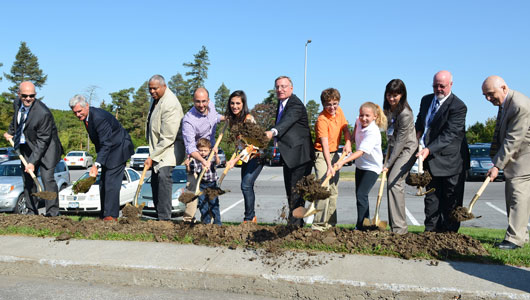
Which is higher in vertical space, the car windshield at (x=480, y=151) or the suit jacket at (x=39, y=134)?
the suit jacket at (x=39, y=134)

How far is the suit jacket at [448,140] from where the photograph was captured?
16.5 feet

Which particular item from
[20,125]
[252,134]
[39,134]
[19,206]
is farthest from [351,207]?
[19,206]

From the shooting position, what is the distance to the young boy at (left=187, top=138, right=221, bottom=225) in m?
5.69

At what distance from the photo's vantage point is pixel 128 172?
1184cm

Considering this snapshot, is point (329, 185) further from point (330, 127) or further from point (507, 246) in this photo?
point (507, 246)

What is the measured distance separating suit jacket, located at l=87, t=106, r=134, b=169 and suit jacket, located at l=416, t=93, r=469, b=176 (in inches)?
174

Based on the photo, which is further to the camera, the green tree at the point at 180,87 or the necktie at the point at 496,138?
the green tree at the point at 180,87

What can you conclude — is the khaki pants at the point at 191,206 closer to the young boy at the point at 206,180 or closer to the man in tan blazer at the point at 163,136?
the young boy at the point at 206,180

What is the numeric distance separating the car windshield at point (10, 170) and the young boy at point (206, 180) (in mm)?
7487

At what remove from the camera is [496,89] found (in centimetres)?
467

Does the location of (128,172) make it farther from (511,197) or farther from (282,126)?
(511,197)

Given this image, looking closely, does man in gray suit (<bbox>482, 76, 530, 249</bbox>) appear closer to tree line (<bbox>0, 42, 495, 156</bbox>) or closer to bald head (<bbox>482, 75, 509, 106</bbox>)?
bald head (<bbox>482, 75, 509, 106</bbox>)

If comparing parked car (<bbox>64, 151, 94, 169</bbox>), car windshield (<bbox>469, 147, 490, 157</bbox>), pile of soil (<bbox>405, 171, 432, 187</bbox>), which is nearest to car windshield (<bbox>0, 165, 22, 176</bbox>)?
pile of soil (<bbox>405, 171, 432, 187</bbox>)

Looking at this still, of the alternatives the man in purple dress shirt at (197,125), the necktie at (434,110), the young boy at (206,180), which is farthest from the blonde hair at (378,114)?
the young boy at (206,180)
